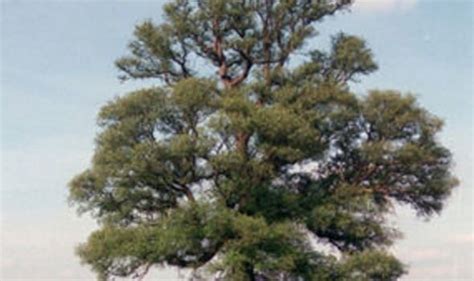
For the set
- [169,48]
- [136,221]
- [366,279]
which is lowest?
[366,279]

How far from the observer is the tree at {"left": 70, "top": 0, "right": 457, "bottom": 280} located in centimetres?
3759

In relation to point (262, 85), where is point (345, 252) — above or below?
below

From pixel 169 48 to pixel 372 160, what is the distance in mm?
10034

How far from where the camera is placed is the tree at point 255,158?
3759 cm

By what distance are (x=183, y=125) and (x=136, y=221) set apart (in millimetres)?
4427

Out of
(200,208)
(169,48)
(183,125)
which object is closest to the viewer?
(200,208)

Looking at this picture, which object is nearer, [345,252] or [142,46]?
[345,252]

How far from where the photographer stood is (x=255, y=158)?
38844 millimetres

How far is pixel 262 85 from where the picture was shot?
40.3 metres

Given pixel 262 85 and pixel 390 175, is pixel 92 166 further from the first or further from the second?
pixel 390 175

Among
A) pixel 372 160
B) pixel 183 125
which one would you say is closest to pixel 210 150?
pixel 183 125

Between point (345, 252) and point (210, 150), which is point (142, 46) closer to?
point (210, 150)

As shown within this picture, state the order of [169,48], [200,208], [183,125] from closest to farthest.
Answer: [200,208]
[183,125]
[169,48]

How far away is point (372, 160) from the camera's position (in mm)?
40938
